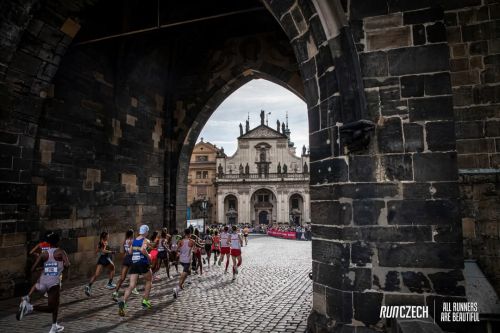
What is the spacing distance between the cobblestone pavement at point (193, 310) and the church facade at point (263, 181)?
4086 centimetres

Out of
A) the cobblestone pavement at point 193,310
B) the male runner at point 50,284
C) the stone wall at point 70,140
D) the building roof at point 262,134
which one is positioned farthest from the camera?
the building roof at point 262,134

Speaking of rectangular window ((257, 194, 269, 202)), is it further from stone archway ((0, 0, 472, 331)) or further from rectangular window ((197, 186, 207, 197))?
stone archway ((0, 0, 472, 331))

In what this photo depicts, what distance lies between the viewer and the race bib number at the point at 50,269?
185 inches

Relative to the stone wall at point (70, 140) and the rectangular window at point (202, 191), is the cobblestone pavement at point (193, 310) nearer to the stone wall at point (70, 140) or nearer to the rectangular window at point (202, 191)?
the stone wall at point (70, 140)

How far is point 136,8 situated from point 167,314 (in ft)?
29.2

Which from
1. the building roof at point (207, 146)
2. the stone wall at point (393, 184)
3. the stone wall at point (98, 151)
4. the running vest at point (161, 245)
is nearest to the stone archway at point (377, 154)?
the stone wall at point (393, 184)

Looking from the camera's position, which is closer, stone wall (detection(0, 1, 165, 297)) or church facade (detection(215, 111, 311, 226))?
stone wall (detection(0, 1, 165, 297))

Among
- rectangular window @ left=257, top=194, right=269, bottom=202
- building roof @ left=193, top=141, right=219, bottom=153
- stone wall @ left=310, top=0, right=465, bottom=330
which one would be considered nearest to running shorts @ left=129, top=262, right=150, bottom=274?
stone wall @ left=310, top=0, right=465, bottom=330

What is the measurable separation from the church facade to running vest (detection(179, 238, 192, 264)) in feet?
135

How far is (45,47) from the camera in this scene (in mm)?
6996

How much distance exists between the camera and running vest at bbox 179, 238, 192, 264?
758 cm

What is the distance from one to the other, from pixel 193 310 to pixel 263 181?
1739 inches

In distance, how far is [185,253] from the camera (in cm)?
771

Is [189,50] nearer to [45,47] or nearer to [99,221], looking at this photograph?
[45,47]
